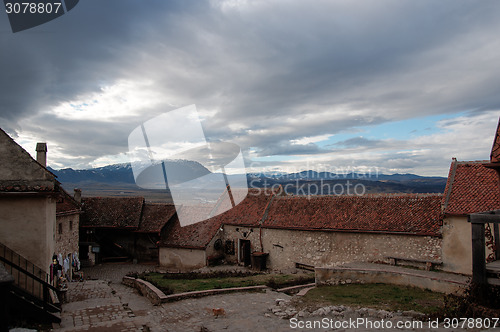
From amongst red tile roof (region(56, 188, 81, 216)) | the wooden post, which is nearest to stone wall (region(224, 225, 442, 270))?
the wooden post

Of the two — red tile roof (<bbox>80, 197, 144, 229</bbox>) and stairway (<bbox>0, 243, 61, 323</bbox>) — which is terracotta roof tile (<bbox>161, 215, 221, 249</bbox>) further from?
stairway (<bbox>0, 243, 61, 323</bbox>)

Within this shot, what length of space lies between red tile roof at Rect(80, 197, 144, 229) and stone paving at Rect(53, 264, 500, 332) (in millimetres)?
13012

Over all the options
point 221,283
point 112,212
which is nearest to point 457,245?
point 221,283

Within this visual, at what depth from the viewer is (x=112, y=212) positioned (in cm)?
2920

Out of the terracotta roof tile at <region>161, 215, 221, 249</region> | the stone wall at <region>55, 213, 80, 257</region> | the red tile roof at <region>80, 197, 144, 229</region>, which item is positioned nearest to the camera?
the stone wall at <region>55, 213, 80, 257</region>

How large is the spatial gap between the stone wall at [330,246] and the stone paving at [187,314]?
20.7ft

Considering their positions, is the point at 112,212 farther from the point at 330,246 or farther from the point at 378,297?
the point at 378,297

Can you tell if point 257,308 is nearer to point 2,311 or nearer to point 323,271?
point 323,271

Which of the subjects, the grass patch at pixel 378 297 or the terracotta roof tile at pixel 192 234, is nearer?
the grass patch at pixel 378 297

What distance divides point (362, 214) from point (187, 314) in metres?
11.9

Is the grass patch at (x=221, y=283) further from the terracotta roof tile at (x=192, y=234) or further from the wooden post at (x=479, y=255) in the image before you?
the wooden post at (x=479, y=255)

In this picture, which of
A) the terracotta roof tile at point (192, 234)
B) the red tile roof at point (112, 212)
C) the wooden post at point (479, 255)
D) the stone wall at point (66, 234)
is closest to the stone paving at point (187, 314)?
the wooden post at point (479, 255)

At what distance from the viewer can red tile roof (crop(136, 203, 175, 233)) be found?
27172 millimetres

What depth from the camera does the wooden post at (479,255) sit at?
822 cm
